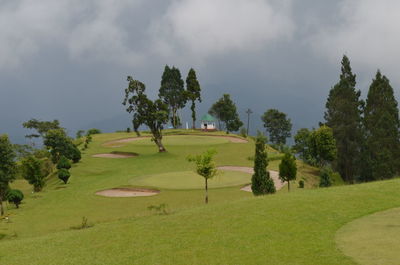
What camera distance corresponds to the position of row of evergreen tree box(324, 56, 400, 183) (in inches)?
2402

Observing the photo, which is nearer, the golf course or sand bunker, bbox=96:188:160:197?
the golf course

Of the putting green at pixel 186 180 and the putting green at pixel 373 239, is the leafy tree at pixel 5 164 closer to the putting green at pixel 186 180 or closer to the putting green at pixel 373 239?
the putting green at pixel 186 180

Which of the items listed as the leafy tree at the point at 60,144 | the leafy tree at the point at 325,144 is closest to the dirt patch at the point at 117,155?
the leafy tree at the point at 60,144

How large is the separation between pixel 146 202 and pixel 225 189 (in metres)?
9.01

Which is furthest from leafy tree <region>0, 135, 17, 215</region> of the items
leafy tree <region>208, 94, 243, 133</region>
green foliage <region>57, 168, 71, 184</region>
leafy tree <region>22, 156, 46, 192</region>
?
leafy tree <region>208, 94, 243, 133</region>

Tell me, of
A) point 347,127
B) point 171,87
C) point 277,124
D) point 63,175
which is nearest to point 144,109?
point 63,175

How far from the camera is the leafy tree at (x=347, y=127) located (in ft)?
222

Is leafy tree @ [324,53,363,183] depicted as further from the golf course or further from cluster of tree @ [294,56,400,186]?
the golf course

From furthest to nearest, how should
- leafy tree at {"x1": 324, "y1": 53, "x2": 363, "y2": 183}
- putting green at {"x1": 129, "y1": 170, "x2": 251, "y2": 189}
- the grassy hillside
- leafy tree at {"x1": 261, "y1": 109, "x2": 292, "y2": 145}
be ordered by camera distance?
1. leafy tree at {"x1": 261, "y1": 109, "x2": 292, "y2": 145}
2. leafy tree at {"x1": 324, "y1": 53, "x2": 363, "y2": 183}
3. putting green at {"x1": 129, "y1": 170, "x2": 251, "y2": 189}
4. the grassy hillside

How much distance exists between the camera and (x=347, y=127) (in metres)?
67.6

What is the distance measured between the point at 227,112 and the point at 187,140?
34.0m

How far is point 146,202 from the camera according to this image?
37281mm

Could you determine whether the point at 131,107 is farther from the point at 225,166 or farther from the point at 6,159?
the point at 6,159

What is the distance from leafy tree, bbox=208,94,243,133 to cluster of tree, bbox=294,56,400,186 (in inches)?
1835
